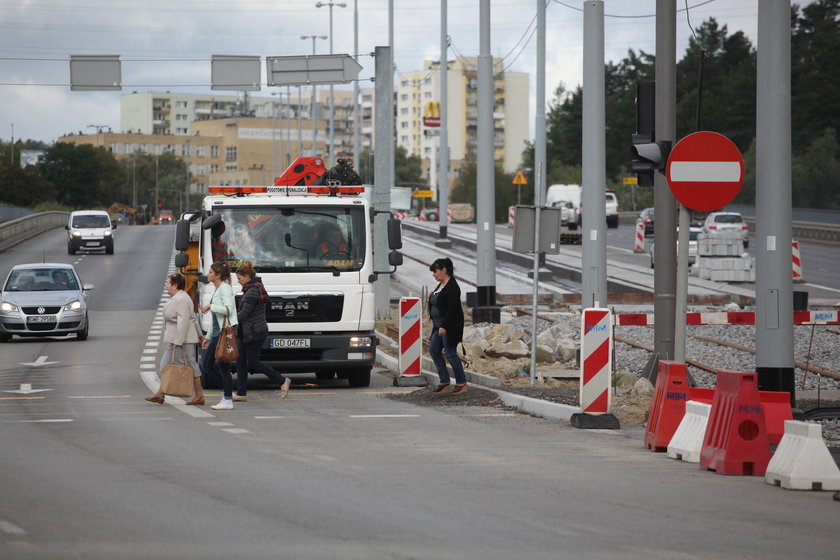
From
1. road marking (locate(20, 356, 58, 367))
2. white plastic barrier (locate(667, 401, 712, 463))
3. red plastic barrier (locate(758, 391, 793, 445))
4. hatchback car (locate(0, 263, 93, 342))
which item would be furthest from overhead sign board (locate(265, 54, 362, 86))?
red plastic barrier (locate(758, 391, 793, 445))

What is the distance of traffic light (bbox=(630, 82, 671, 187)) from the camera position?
13875 millimetres

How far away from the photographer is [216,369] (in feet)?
61.6

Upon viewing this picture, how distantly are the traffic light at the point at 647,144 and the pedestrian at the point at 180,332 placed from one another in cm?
588

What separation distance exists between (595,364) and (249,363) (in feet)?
16.4

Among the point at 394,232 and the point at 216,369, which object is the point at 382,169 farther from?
the point at 216,369

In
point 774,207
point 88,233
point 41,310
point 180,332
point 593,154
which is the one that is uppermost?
point 593,154

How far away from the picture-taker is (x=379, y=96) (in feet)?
101

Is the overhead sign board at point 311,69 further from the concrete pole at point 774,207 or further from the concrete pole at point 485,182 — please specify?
the concrete pole at point 774,207

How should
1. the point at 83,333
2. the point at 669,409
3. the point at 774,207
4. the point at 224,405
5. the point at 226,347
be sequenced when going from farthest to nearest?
Result: the point at 83,333 → the point at 226,347 → the point at 224,405 → the point at 774,207 → the point at 669,409

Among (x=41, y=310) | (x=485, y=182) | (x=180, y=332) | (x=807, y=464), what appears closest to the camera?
(x=807, y=464)

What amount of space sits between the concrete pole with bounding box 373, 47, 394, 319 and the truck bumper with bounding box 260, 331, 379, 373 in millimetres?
9761

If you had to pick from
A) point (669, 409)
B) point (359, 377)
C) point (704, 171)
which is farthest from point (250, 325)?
point (704, 171)

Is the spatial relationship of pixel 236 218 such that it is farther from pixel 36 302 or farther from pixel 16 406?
pixel 36 302

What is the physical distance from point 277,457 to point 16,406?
20.7 feet
